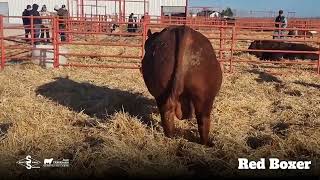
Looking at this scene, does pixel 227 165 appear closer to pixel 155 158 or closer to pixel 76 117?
pixel 155 158

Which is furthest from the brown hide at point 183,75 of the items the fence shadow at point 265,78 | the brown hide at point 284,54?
the brown hide at point 284,54

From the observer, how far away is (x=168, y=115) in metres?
4.81

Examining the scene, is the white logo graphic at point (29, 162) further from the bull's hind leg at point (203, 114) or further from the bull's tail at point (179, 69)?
the bull's hind leg at point (203, 114)

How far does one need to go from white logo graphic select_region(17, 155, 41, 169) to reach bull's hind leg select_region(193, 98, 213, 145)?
1.62 meters

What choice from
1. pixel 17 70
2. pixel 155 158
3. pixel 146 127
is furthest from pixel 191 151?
pixel 17 70

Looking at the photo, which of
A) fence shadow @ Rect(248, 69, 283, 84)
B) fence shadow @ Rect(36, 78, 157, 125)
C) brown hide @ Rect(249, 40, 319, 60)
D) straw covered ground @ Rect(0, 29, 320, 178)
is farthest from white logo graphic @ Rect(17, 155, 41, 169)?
brown hide @ Rect(249, 40, 319, 60)

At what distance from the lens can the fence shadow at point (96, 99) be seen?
6441 mm

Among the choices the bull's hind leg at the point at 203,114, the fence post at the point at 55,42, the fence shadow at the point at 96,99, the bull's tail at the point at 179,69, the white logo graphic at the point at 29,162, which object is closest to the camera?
the white logo graphic at the point at 29,162

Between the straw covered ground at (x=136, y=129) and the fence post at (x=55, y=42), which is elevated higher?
the fence post at (x=55, y=42)

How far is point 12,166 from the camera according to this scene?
4.30 m

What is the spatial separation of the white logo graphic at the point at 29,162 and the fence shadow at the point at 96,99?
1806mm

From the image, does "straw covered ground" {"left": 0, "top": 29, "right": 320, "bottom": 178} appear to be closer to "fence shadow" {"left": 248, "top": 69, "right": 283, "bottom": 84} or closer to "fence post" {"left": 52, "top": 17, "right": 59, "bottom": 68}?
"fence shadow" {"left": 248, "top": 69, "right": 283, "bottom": 84}

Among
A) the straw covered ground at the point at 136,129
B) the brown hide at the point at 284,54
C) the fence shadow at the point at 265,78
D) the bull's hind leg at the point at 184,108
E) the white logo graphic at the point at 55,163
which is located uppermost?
the brown hide at the point at 284,54

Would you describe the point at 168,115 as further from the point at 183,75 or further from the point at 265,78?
the point at 265,78
